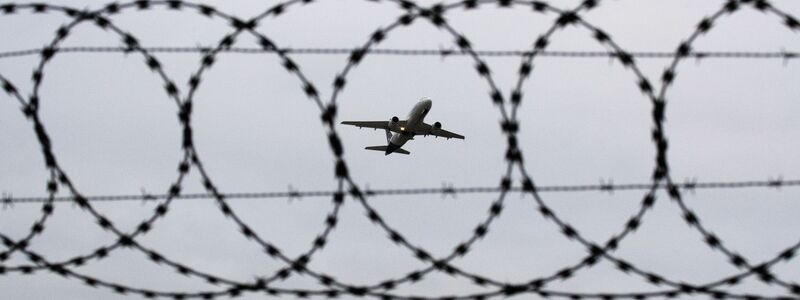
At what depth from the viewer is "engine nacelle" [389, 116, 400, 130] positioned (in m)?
66.2

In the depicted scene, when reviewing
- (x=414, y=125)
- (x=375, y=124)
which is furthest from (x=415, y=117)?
(x=375, y=124)

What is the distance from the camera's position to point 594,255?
13.1 metres

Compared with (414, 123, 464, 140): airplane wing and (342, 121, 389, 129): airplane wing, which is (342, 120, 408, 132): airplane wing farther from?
(414, 123, 464, 140): airplane wing

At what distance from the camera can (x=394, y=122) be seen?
66625 mm

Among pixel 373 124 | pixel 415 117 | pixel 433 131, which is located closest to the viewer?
pixel 415 117

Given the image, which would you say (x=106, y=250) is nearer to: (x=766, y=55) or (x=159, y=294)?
(x=159, y=294)

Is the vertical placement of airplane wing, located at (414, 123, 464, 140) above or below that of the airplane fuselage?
above

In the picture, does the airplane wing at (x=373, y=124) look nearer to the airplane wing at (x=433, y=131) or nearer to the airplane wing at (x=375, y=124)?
the airplane wing at (x=375, y=124)

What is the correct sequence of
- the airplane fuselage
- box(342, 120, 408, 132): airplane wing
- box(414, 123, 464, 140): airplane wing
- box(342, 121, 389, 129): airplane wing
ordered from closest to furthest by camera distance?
the airplane fuselage
box(342, 120, 408, 132): airplane wing
box(342, 121, 389, 129): airplane wing
box(414, 123, 464, 140): airplane wing

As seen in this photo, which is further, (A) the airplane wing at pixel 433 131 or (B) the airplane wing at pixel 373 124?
Answer: (A) the airplane wing at pixel 433 131

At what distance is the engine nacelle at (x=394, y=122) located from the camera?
217 ft

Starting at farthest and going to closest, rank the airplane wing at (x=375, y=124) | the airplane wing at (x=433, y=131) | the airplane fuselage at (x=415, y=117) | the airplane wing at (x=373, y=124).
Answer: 1. the airplane wing at (x=433, y=131)
2. the airplane wing at (x=373, y=124)
3. the airplane wing at (x=375, y=124)
4. the airplane fuselage at (x=415, y=117)

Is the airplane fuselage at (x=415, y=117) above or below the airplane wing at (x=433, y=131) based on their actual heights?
below

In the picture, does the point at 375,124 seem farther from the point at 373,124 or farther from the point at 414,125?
the point at 414,125
